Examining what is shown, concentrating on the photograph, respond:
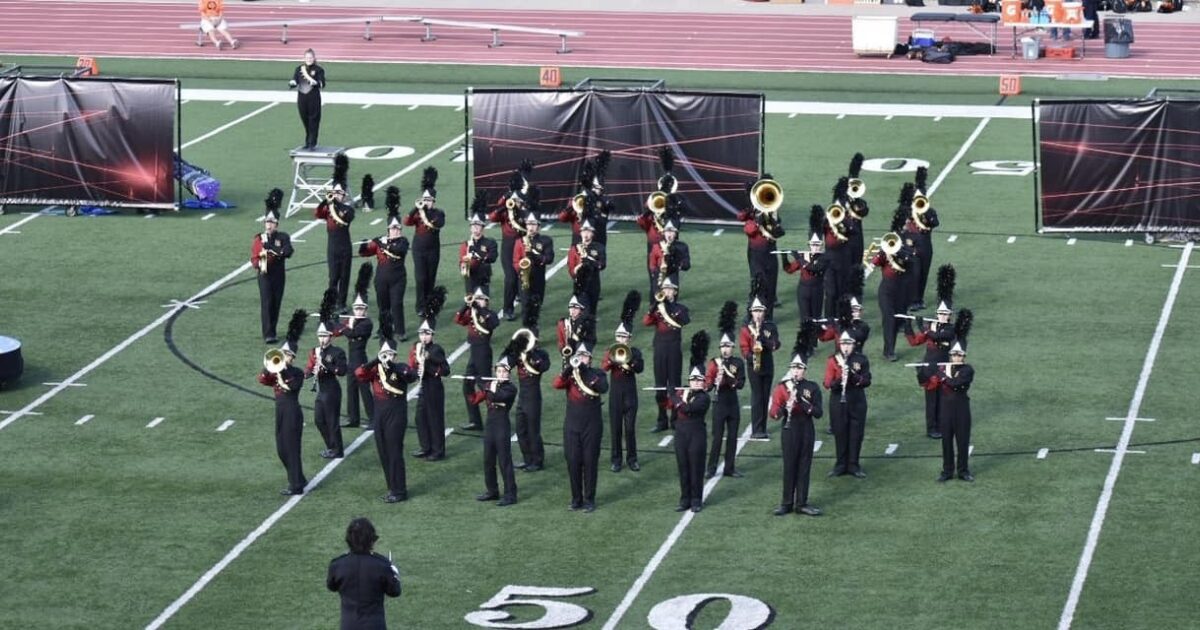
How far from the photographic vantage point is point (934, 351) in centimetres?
2222

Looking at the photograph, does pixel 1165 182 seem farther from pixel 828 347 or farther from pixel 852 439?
pixel 852 439

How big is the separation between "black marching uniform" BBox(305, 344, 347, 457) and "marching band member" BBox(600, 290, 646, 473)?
2.38 metres

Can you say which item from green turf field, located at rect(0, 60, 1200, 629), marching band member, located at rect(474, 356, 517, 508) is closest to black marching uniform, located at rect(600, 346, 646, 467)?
green turf field, located at rect(0, 60, 1200, 629)

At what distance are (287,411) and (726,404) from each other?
3.77 meters

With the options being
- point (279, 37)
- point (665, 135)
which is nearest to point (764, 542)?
point (665, 135)

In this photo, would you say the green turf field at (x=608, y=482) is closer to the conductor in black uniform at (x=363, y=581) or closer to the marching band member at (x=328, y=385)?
the marching band member at (x=328, y=385)

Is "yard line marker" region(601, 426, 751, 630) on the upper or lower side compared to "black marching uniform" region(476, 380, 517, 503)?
lower

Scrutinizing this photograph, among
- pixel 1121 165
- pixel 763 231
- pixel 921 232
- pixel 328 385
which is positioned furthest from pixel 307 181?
pixel 328 385

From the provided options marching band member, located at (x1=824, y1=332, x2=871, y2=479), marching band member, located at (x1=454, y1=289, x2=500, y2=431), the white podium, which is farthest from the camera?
the white podium

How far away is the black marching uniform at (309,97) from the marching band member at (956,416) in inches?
579

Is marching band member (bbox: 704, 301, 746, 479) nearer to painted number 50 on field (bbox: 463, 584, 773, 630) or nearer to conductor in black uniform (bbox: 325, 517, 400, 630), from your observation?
painted number 50 on field (bbox: 463, 584, 773, 630)

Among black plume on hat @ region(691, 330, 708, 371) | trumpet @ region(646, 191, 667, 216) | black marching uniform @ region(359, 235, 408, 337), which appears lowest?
black plume on hat @ region(691, 330, 708, 371)

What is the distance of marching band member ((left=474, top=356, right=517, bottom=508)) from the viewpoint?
20688 mm

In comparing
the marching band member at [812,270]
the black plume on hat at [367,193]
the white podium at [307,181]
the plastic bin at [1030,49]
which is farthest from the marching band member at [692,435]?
the plastic bin at [1030,49]
